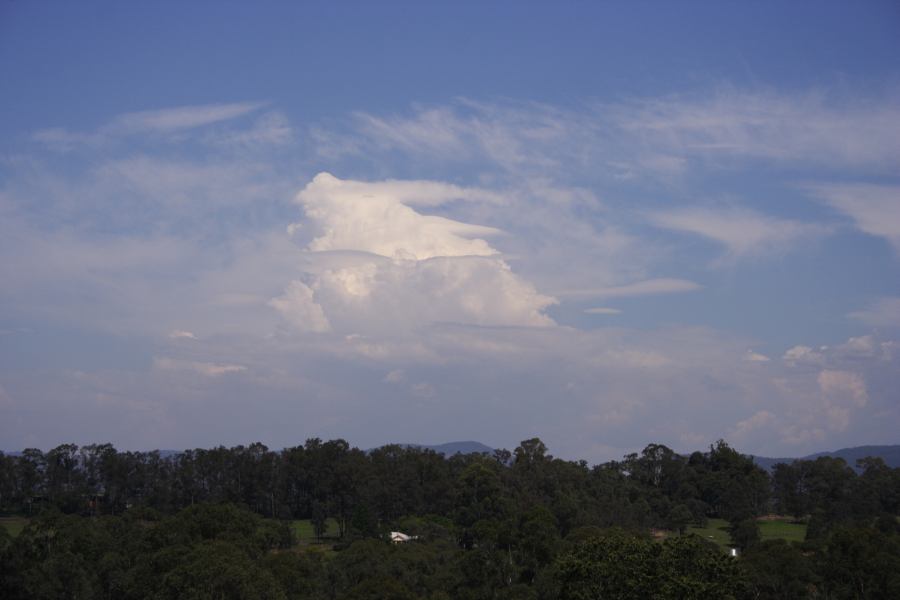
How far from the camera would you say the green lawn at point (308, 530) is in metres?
96.5

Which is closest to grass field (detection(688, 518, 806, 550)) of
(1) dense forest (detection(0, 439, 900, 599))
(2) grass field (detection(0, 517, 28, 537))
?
(1) dense forest (detection(0, 439, 900, 599))

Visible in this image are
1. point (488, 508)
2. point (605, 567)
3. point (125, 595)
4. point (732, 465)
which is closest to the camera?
point (605, 567)

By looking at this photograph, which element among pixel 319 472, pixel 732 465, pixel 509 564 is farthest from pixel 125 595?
pixel 732 465

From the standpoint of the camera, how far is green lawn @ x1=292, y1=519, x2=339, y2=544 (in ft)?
317

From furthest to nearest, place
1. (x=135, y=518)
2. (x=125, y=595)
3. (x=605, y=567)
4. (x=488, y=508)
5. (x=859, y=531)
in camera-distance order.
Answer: (x=488, y=508)
(x=135, y=518)
(x=859, y=531)
(x=125, y=595)
(x=605, y=567)

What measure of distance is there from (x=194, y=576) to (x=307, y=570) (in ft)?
32.7

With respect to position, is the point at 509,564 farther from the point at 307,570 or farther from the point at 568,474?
the point at 568,474

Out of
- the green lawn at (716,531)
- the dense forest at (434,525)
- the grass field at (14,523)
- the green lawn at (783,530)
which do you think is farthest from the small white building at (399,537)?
the grass field at (14,523)

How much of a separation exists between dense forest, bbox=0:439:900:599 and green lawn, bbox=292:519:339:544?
0.79 m

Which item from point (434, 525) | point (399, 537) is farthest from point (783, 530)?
point (399, 537)

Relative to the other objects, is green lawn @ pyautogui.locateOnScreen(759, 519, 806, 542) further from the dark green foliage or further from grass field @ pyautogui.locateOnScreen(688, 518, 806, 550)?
the dark green foliage

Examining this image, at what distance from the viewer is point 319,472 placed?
113688 millimetres

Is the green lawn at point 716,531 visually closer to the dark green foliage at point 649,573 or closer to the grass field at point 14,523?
the dark green foliage at point 649,573

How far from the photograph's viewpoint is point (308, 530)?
10444cm
